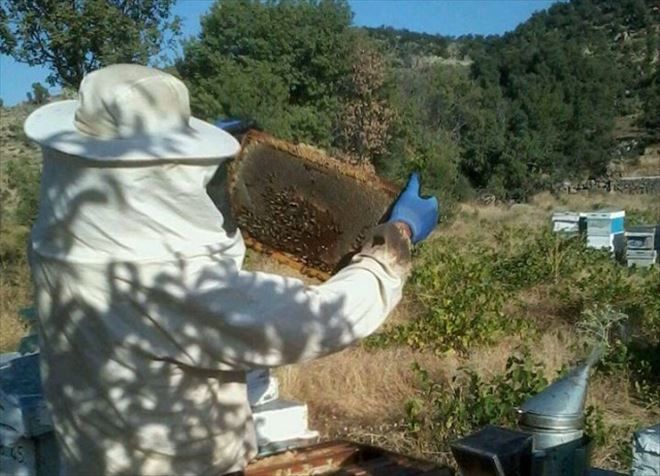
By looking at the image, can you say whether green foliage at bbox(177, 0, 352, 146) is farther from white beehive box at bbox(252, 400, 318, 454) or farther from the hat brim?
the hat brim

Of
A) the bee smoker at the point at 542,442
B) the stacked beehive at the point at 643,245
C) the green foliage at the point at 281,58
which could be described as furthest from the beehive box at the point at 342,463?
the green foliage at the point at 281,58

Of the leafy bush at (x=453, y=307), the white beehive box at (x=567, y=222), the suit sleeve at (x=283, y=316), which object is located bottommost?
the suit sleeve at (x=283, y=316)

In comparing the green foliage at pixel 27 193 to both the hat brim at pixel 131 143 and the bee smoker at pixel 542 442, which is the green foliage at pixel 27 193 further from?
the bee smoker at pixel 542 442

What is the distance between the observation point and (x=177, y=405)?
1677mm

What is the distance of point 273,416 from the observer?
8.10 ft

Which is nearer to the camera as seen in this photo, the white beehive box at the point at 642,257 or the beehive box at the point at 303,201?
the beehive box at the point at 303,201

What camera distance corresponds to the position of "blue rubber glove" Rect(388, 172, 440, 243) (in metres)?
1.94

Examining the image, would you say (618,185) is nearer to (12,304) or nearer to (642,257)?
(642,257)

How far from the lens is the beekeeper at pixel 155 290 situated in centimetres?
159

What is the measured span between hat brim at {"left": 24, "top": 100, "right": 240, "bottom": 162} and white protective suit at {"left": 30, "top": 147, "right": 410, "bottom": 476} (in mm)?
20

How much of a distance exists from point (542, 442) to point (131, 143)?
1.05 metres

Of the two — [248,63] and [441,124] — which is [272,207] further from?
[441,124]

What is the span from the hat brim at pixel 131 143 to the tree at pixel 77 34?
18.5 ft

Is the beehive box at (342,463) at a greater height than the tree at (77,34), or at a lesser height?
lesser
